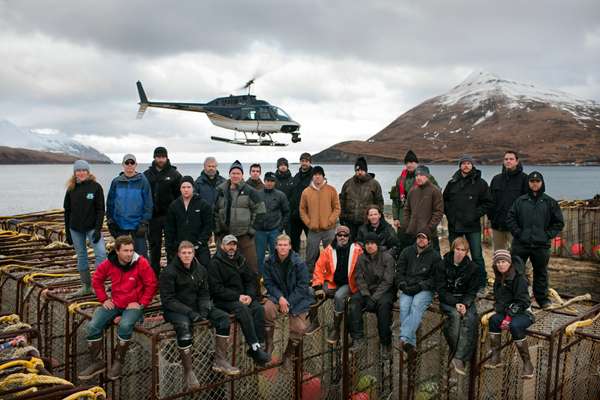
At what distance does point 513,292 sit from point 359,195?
3.04 m

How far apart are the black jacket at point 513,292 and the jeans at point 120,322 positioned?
13.5ft

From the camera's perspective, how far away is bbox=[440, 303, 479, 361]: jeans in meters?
6.09

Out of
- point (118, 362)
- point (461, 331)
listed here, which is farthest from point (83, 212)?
point (461, 331)

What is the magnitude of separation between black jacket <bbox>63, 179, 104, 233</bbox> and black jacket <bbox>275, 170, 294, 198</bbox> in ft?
11.0

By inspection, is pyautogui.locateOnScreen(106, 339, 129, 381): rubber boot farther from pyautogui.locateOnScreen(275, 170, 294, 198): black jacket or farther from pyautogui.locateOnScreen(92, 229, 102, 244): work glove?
pyautogui.locateOnScreen(275, 170, 294, 198): black jacket

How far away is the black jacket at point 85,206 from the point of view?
7.18m

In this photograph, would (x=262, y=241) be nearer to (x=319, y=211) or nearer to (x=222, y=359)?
(x=319, y=211)

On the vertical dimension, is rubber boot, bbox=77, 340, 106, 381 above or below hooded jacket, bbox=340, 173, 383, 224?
below

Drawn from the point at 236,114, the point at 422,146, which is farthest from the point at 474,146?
the point at 236,114

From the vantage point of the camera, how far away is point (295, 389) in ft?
21.4

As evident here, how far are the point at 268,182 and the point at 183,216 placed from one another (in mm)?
2038

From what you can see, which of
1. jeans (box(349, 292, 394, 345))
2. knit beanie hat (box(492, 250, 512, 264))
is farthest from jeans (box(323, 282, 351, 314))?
knit beanie hat (box(492, 250, 512, 264))

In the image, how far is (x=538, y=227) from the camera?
7035 millimetres

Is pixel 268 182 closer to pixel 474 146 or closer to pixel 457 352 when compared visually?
pixel 457 352
